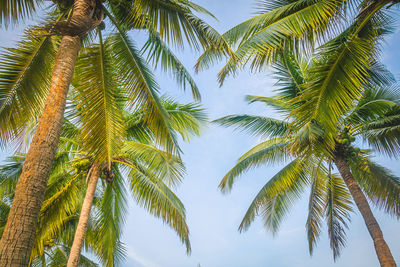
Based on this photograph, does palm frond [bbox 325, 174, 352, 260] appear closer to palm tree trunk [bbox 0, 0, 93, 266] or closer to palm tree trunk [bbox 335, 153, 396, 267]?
palm tree trunk [bbox 335, 153, 396, 267]

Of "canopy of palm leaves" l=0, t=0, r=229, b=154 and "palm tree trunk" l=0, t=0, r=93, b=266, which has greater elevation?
"canopy of palm leaves" l=0, t=0, r=229, b=154

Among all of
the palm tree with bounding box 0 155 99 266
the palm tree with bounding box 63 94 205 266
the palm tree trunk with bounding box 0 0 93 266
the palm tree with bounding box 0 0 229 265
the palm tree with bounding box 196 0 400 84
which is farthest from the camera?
the palm tree with bounding box 0 155 99 266

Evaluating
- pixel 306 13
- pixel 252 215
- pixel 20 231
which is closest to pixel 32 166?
pixel 20 231

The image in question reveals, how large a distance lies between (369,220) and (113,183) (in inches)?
275

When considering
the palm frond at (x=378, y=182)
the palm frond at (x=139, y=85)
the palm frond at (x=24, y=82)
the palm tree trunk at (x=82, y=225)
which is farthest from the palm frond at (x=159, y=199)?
the palm frond at (x=378, y=182)

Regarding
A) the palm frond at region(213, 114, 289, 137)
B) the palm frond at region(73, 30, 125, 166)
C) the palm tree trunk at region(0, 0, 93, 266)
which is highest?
the palm frond at region(213, 114, 289, 137)

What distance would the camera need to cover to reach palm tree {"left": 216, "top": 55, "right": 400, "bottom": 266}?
7.02 m

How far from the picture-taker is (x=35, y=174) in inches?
109

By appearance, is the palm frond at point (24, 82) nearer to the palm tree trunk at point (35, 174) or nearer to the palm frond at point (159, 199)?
the palm tree trunk at point (35, 174)

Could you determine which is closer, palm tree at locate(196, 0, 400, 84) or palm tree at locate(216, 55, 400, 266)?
palm tree at locate(196, 0, 400, 84)

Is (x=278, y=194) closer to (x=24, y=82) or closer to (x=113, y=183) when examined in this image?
(x=113, y=183)

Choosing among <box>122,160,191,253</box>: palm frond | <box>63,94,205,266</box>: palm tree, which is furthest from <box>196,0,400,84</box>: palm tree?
<box>122,160,191,253</box>: palm frond

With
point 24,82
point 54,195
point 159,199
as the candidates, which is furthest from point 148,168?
point 24,82

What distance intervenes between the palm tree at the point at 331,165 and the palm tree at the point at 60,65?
284cm
